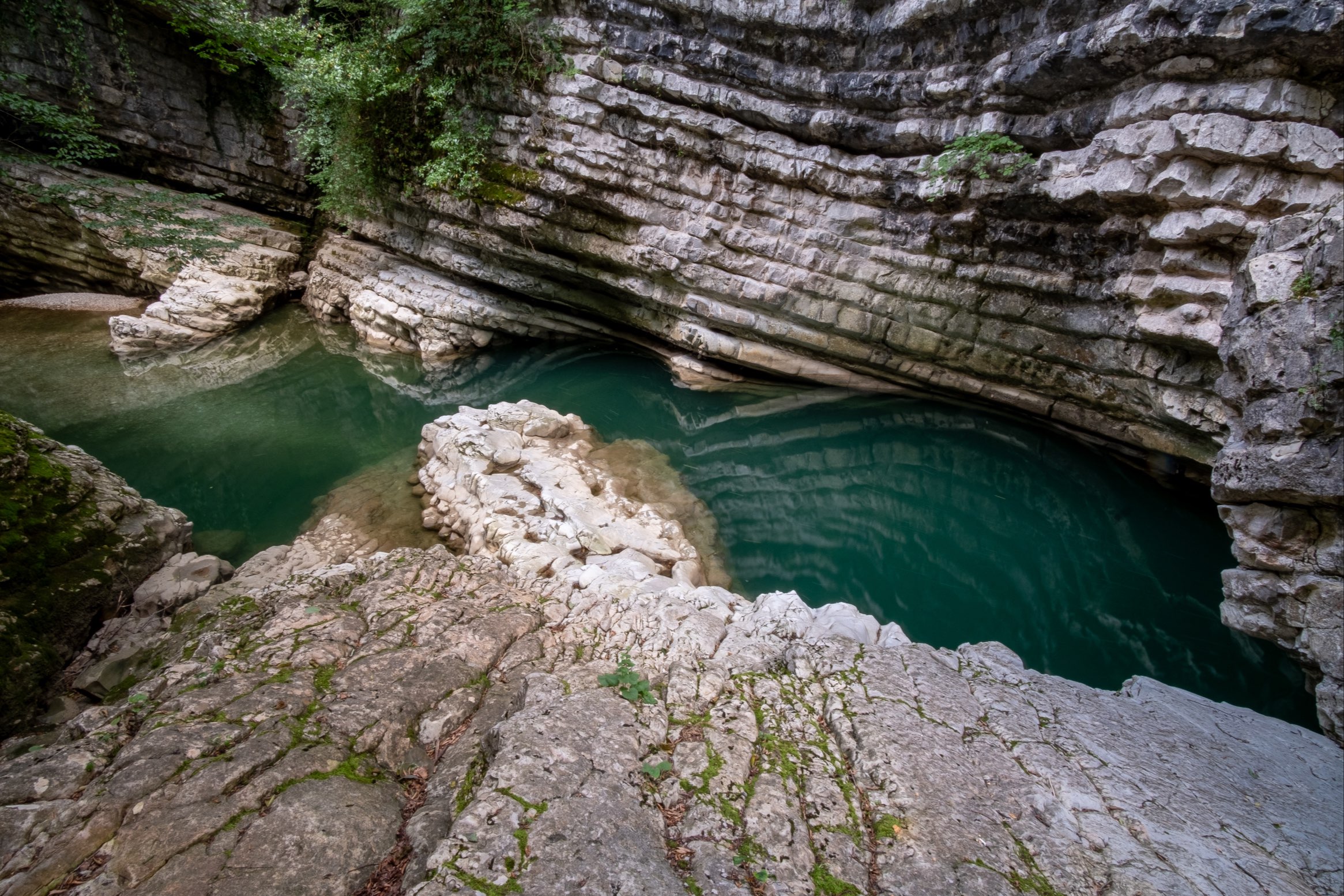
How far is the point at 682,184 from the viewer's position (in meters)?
10.6

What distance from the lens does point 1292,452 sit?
15.6 ft

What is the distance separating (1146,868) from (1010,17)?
30.0 feet

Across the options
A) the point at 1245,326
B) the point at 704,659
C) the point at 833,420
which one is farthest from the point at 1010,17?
the point at 704,659

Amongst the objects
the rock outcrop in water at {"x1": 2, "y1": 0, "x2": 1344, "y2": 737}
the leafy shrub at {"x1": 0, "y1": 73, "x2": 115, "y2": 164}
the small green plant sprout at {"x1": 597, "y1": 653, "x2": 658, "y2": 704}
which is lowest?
the small green plant sprout at {"x1": 597, "y1": 653, "x2": 658, "y2": 704}

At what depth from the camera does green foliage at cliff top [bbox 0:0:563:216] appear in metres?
10.6

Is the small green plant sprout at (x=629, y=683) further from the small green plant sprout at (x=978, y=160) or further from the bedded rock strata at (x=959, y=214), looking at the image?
the small green plant sprout at (x=978, y=160)

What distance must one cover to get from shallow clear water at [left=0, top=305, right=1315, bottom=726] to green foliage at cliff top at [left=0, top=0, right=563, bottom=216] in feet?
13.4

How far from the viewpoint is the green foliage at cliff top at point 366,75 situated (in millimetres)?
10586

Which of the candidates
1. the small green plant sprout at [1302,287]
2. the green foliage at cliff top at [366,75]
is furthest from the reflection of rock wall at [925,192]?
the green foliage at cliff top at [366,75]

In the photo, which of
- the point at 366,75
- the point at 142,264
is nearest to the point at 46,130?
the point at 142,264

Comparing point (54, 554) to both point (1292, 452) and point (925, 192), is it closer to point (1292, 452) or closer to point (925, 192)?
point (1292, 452)

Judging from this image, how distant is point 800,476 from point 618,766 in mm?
8044

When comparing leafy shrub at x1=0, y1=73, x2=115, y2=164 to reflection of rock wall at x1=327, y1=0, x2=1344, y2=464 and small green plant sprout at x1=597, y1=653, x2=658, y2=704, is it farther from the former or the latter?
small green plant sprout at x1=597, y1=653, x2=658, y2=704

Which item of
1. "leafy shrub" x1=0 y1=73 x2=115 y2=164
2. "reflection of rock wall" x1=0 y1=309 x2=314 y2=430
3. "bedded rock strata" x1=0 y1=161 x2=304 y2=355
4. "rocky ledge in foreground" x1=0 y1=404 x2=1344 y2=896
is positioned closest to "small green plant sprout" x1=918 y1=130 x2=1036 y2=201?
"rocky ledge in foreground" x1=0 y1=404 x2=1344 y2=896
